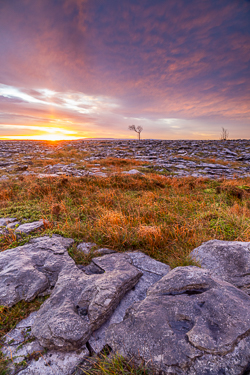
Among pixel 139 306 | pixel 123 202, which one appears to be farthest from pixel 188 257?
pixel 123 202

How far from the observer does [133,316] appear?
2180 millimetres

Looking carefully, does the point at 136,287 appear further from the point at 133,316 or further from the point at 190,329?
the point at 190,329

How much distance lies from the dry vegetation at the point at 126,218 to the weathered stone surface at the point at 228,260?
12.6 inches

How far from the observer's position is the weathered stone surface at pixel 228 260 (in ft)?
9.84

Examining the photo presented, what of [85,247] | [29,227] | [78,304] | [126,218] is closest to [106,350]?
[78,304]

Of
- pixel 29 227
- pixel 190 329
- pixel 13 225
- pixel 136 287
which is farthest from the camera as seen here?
pixel 13 225

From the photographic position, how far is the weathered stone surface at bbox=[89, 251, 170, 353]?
2.24 metres

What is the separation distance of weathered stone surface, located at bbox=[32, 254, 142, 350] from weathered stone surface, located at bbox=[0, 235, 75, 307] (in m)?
0.30

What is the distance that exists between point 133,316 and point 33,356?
1315mm

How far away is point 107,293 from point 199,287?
1335 mm

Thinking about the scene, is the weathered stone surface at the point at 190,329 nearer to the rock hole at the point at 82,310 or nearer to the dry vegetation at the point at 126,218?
the dry vegetation at the point at 126,218

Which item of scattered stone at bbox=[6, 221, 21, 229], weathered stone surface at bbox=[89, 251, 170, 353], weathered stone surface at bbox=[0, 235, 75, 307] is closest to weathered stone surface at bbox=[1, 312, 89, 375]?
weathered stone surface at bbox=[89, 251, 170, 353]

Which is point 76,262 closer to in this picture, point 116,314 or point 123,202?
point 116,314

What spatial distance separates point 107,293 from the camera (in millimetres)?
2584
